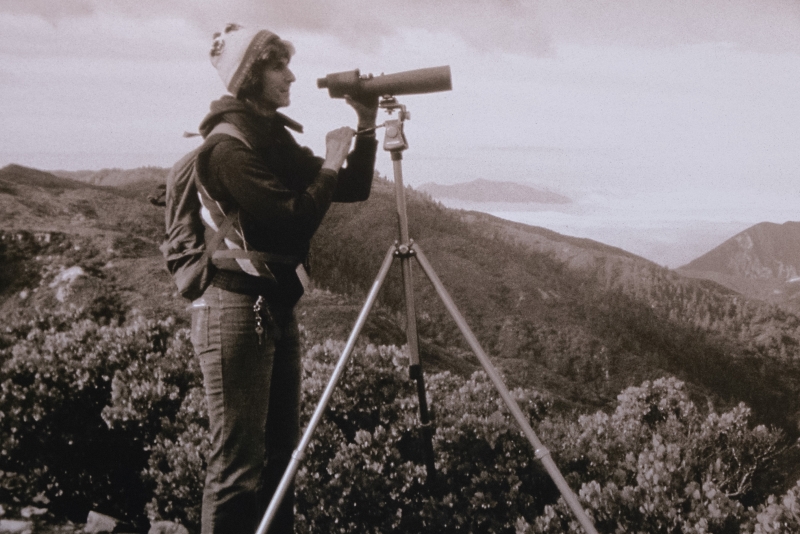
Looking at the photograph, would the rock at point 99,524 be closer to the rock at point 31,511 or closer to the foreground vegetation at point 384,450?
the foreground vegetation at point 384,450

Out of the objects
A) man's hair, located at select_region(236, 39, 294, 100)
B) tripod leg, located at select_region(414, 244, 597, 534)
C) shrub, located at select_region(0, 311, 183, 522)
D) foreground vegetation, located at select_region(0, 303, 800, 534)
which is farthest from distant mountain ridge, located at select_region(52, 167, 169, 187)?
tripod leg, located at select_region(414, 244, 597, 534)

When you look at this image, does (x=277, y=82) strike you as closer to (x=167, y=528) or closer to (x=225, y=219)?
(x=225, y=219)

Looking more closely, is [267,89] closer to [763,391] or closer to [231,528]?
[231,528]

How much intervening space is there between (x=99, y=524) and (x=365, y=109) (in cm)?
276

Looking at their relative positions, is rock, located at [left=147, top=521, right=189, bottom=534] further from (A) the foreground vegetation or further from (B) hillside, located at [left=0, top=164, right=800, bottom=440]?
(B) hillside, located at [left=0, top=164, right=800, bottom=440]

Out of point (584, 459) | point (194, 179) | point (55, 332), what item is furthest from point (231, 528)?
point (55, 332)

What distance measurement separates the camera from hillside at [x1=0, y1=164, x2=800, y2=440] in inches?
175

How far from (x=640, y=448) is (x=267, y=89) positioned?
91.6 inches

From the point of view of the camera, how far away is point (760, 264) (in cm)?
482

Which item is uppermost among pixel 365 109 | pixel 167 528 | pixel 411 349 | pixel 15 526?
pixel 365 109

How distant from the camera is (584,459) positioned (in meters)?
3.25

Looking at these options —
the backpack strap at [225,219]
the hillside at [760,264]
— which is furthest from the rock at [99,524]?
the hillside at [760,264]

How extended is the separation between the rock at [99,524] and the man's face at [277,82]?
2.65 m

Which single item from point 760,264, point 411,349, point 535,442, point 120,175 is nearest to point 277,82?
point 411,349
